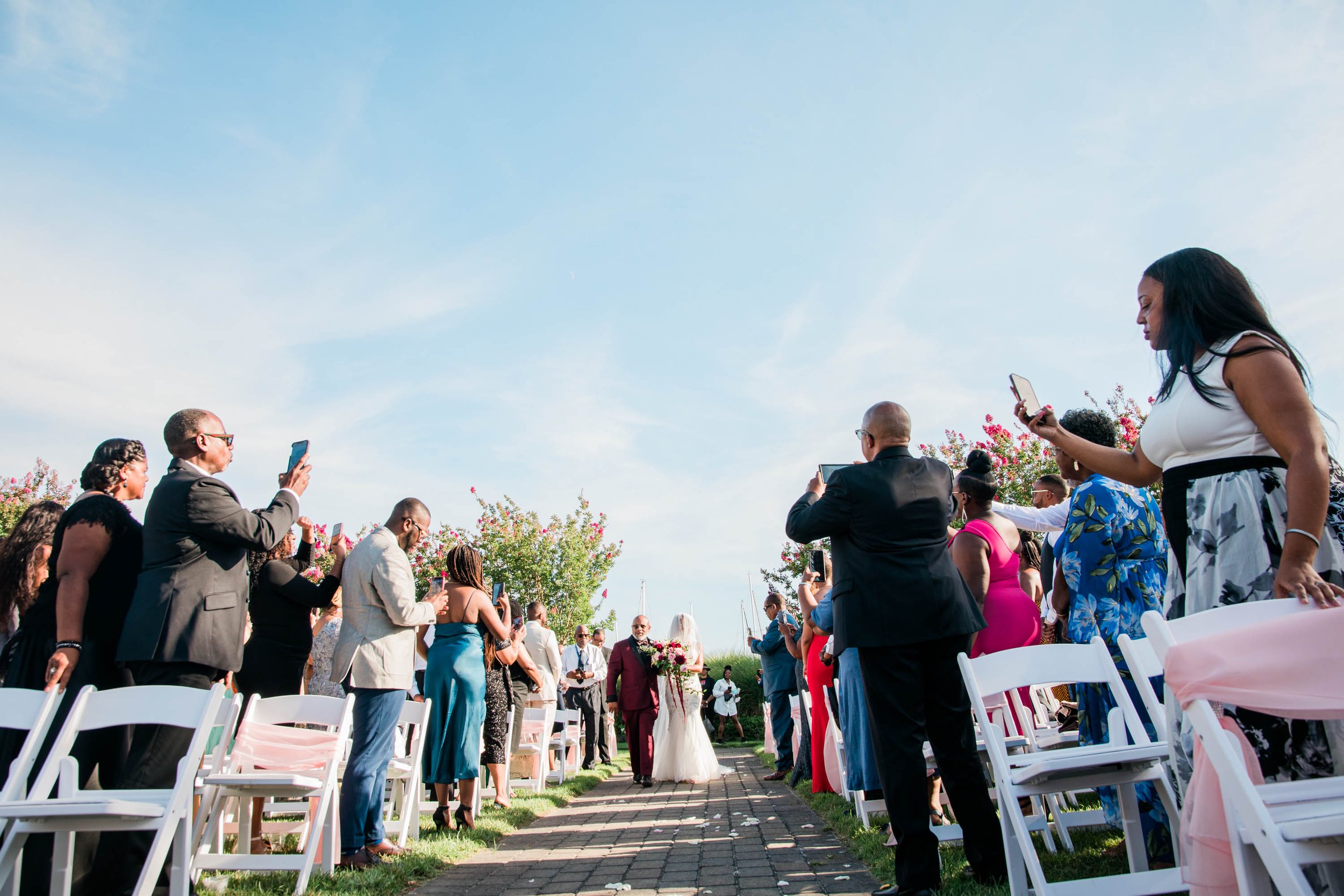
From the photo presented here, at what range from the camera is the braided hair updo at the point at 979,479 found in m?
4.88

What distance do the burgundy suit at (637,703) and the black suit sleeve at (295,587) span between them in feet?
20.2

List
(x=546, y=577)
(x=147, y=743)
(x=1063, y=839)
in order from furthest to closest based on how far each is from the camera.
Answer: (x=546, y=577), (x=1063, y=839), (x=147, y=743)

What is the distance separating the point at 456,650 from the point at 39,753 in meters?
2.73

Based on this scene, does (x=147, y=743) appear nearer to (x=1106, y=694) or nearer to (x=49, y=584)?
(x=49, y=584)

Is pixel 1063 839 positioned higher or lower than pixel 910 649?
lower

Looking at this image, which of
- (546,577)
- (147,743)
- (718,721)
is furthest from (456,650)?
(546,577)

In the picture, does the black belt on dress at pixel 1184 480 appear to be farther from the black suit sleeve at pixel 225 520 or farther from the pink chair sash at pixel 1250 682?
the black suit sleeve at pixel 225 520

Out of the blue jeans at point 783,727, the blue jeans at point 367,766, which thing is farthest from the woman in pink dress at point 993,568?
the blue jeans at point 783,727

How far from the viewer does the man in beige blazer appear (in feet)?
15.3

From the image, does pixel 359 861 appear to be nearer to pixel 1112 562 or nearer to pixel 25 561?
pixel 25 561

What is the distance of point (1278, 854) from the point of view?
5.46 ft

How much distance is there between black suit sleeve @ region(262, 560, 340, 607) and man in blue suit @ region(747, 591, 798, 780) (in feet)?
19.7

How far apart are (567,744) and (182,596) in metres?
8.25

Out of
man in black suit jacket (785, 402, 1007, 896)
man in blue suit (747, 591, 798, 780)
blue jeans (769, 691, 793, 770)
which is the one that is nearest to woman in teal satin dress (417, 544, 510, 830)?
man in black suit jacket (785, 402, 1007, 896)
